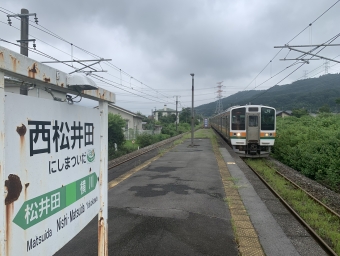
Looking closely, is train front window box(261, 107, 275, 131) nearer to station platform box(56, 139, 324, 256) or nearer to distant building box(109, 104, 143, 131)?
station platform box(56, 139, 324, 256)

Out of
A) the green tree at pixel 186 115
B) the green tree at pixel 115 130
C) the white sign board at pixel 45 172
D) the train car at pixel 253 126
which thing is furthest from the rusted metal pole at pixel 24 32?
the green tree at pixel 186 115

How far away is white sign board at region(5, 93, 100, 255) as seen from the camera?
4.89 feet

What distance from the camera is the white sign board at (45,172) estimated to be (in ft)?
4.89

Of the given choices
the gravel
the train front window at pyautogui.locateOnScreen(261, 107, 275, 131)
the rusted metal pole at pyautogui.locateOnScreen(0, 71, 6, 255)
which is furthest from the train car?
the rusted metal pole at pyautogui.locateOnScreen(0, 71, 6, 255)

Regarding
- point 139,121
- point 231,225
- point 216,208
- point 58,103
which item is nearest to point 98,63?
point 216,208

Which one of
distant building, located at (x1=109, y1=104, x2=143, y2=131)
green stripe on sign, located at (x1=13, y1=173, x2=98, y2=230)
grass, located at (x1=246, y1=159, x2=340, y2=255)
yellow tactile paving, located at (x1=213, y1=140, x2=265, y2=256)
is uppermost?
distant building, located at (x1=109, y1=104, x2=143, y2=131)

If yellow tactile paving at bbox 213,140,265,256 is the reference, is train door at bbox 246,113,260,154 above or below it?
above

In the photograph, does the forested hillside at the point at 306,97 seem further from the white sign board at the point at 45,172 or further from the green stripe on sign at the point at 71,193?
the green stripe on sign at the point at 71,193

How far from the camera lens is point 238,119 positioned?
1445 centimetres

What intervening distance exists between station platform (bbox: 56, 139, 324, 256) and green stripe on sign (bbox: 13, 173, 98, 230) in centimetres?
174

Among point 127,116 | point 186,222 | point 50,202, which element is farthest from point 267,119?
point 127,116

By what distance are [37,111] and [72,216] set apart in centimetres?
83

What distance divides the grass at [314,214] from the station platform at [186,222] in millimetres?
745

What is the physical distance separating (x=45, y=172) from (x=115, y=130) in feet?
70.1
